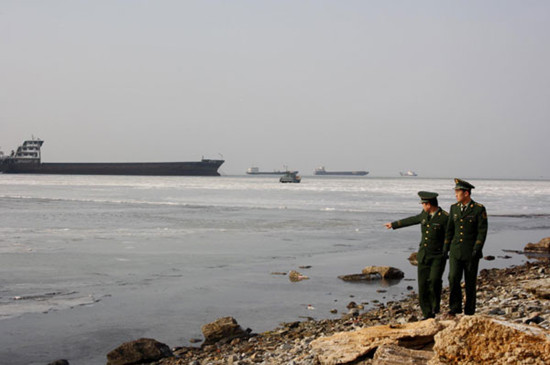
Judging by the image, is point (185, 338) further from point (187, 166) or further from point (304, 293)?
point (187, 166)

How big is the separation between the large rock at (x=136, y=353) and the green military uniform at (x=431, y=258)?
3703mm

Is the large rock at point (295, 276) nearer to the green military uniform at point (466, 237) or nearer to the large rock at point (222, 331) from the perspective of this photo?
the large rock at point (222, 331)

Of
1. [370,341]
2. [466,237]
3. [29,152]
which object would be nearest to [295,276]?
[466,237]

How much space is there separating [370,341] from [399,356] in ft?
1.99

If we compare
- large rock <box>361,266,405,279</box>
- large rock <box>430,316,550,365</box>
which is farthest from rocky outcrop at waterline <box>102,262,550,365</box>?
large rock <box>361,266,405,279</box>

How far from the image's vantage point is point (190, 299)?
12.2 metres

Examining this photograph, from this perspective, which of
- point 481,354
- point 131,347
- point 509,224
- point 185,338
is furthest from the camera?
point 509,224

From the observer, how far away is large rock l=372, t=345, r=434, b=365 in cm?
578

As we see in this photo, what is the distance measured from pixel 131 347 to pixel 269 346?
1.92 metres

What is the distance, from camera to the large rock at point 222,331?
928 centimetres

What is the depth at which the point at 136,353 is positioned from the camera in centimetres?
840

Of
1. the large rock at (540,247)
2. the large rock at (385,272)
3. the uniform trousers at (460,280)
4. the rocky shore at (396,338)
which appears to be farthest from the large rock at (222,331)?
the large rock at (540,247)

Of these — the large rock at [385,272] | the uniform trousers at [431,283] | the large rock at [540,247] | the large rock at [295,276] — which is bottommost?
the large rock at [295,276]

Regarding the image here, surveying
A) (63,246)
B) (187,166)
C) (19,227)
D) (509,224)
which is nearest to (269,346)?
(63,246)
